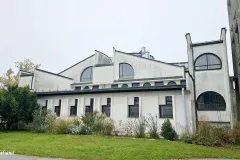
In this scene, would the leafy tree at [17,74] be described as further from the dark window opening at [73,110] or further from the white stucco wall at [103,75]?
the dark window opening at [73,110]

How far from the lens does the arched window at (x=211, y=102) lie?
762 inches

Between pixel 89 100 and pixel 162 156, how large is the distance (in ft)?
41.6

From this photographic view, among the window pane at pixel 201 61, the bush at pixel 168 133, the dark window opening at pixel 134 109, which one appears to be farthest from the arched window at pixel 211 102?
the bush at pixel 168 133

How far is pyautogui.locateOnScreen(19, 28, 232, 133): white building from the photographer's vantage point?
16906mm

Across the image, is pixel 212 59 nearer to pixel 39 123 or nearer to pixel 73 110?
pixel 73 110

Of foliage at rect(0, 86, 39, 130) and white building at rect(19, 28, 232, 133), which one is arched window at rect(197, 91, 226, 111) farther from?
foliage at rect(0, 86, 39, 130)

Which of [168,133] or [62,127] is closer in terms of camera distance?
[168,133]

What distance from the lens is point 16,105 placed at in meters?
18.6

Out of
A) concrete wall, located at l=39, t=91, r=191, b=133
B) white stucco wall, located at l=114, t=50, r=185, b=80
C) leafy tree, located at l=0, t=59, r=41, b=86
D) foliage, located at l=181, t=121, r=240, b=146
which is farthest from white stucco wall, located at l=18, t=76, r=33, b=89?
foliage, located at l=181, t=121, r=240, b=146

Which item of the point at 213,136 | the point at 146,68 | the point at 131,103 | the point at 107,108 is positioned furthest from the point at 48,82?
the point at 213,136

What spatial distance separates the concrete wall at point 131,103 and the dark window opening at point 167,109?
28 centimetres

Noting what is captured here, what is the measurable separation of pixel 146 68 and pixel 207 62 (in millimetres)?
7298

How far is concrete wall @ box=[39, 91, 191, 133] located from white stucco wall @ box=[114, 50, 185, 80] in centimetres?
733

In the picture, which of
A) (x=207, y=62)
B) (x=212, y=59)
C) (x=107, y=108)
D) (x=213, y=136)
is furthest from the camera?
(x=207, y=62)
